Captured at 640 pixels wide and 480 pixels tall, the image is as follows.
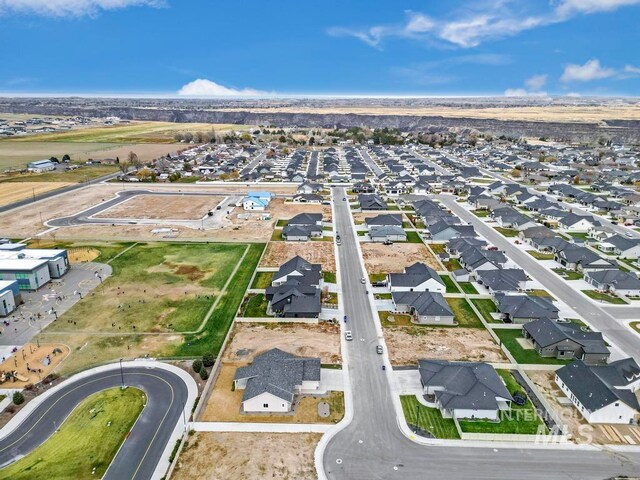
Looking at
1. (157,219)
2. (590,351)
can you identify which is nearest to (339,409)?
(590,351)

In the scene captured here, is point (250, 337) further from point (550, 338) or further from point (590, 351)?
point (590, 351)

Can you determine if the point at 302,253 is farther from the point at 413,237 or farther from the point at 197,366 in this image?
the point at 197,366

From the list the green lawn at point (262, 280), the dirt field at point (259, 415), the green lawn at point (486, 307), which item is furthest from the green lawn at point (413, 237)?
the dirt field at point (259, 415)

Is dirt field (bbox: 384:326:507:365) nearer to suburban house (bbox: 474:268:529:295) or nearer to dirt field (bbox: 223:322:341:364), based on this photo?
dirt field (bbox: 223:322:341:364)

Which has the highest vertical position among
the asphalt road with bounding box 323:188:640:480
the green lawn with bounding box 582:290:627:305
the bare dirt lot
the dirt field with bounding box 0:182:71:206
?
the dirt field with bounding box 0:182:71:206

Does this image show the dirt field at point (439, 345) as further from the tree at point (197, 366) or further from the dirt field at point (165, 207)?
the dirt field at point (165, 207)

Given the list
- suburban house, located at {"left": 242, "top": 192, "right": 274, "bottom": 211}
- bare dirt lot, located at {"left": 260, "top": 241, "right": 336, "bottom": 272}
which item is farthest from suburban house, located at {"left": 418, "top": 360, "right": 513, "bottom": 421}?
suburban house, located at {"left": 242, "top": 192, "right": 274, "bottom": 211}
